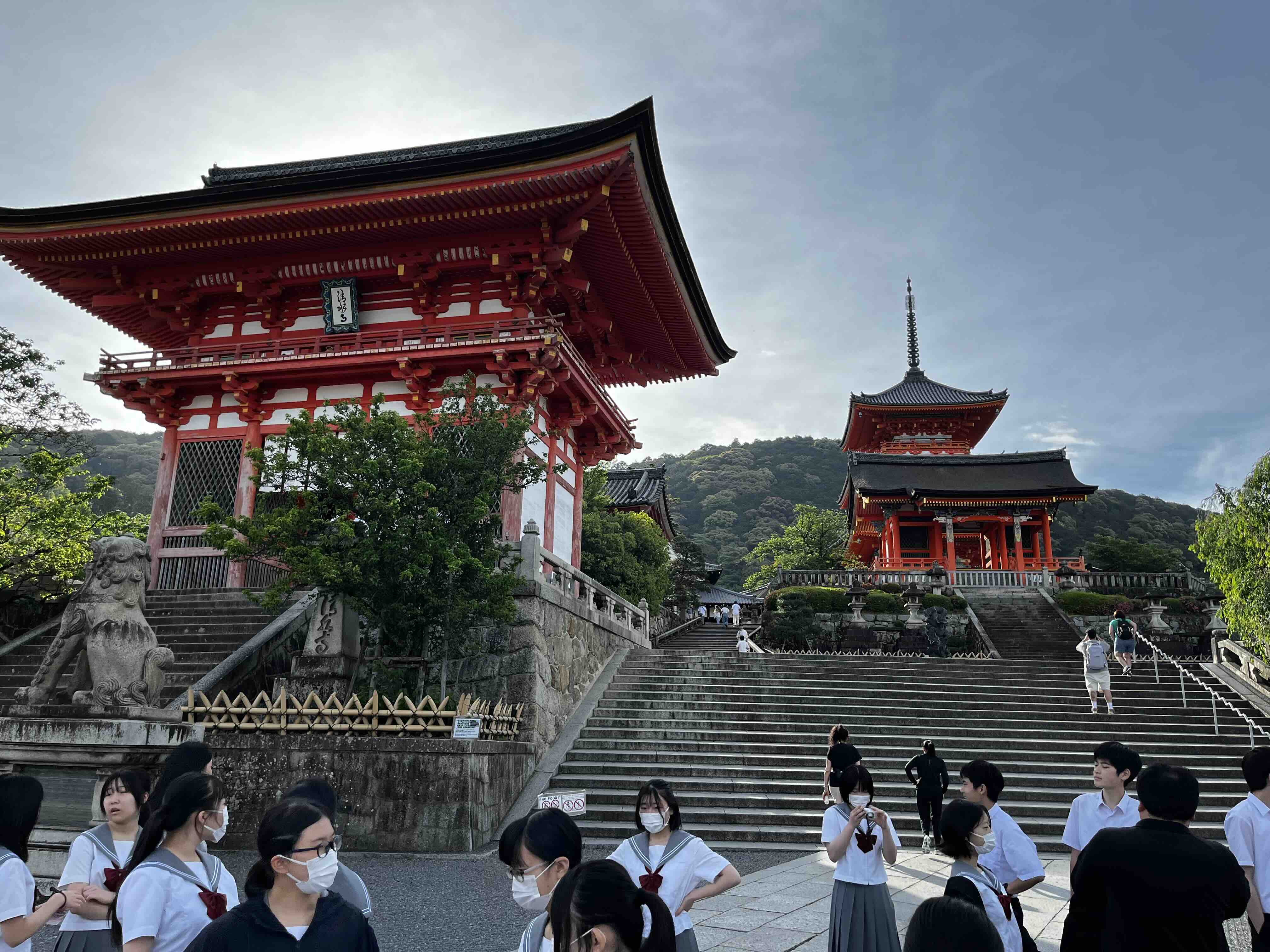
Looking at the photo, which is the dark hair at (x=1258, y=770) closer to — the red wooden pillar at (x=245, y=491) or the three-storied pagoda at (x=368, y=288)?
the three-storied pagoda at (x=368, y=288)

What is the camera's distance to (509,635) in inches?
507

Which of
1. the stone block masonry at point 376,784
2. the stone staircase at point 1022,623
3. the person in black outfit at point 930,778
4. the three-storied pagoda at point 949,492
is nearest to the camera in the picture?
the person in black outfit at point 930,778

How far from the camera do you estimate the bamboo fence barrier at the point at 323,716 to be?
9.97 m

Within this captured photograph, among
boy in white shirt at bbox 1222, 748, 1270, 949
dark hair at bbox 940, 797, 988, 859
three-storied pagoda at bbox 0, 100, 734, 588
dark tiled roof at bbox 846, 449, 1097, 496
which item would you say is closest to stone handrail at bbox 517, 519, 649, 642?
three-storied pagoda at bbox 0, 100, 734, 588

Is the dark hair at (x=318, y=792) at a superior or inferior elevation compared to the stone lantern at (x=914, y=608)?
inferior

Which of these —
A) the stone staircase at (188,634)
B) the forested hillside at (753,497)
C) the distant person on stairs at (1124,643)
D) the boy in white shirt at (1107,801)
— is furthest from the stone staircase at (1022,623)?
the forested hillside at (753,497)

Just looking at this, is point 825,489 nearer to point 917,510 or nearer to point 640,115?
point 917,510

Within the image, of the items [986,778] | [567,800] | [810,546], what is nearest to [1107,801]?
[986,778]

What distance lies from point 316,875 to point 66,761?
25.9 ft

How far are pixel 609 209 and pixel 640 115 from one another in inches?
77.7

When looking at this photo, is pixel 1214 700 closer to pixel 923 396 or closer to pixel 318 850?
pixel 318 850

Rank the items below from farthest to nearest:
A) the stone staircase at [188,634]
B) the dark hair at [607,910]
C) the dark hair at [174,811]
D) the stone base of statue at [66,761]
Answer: the stone staircase at [188,634] → the stone base of statue at [66,761] → the dark hair at [174,811] → the dark hair at [607,910]

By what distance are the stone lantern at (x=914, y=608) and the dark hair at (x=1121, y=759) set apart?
824 inches

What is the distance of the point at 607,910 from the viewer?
6.89ft
